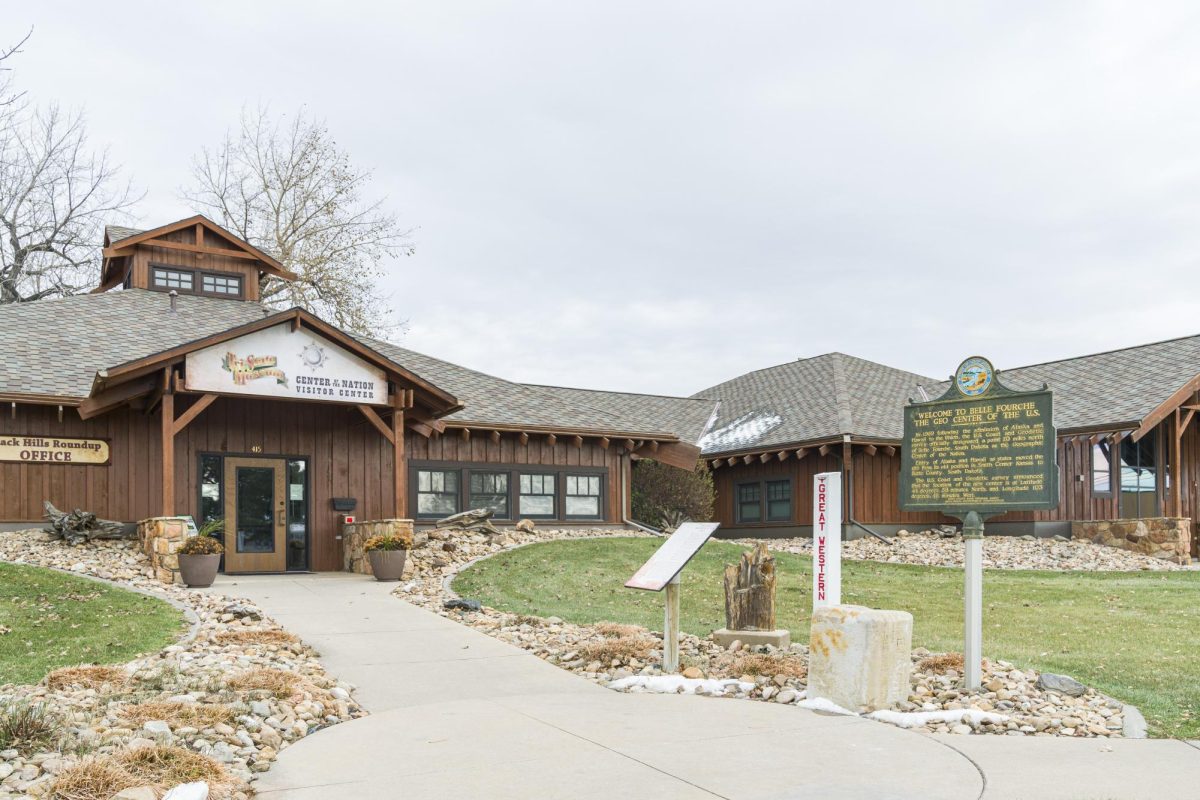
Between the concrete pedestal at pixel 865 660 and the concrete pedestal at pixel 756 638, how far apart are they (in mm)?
1908

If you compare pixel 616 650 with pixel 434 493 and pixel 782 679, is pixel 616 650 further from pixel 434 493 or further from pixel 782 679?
pixel 434 493

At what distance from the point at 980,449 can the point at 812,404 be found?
64.8 feet

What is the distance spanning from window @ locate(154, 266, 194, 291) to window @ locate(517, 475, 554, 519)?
9.03 metres

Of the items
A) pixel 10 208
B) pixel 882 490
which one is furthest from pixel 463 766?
pixel 10 208

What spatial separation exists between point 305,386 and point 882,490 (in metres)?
14.9

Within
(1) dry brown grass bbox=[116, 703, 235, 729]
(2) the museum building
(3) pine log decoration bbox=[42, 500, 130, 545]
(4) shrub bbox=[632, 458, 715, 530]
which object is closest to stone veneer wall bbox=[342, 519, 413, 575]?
(2) the museum building

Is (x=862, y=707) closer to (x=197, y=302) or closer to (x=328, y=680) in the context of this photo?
(x=328, y=680)

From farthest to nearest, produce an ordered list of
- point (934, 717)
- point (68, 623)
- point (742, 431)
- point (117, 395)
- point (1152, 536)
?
point (742, 431) < point (1152, 536) < point (117, 395) < point (68, 623) < point (934, 717)

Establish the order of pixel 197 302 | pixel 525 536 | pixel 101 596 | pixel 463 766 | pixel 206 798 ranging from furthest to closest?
pixel 197 302, pixel 525 536, pixel 101 596, pixel 463 766, pixel 206 798

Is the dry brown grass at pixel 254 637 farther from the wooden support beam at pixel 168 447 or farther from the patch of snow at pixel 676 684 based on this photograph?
the wooden support beam at pixel 168 447

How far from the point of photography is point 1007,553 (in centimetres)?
2220

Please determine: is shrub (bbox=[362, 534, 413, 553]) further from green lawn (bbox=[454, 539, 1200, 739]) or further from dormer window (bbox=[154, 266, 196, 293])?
dormer window (bbox=[154, 266, 196, 293])

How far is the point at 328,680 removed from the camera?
8.60 meters

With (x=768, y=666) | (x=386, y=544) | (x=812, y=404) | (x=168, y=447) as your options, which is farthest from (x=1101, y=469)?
(x=168, y=447)
